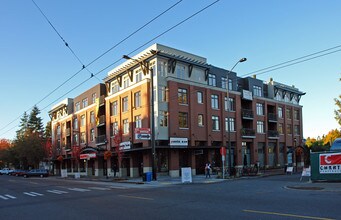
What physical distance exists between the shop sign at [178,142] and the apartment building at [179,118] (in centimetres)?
12

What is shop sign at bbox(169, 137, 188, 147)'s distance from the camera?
40.6 m

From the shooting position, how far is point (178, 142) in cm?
4134

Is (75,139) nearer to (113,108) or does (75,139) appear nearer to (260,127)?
(113,108)

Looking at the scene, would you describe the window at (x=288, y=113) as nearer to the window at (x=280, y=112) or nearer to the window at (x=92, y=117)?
the window at (x=280, y=112)

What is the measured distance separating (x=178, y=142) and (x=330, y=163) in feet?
66.6

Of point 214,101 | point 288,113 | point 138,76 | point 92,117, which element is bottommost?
point 92,117

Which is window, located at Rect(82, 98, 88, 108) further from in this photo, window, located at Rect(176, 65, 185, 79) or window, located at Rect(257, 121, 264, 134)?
window, located at Rect(257, 121, 264, 134)

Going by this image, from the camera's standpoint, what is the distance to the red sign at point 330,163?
75.8ft

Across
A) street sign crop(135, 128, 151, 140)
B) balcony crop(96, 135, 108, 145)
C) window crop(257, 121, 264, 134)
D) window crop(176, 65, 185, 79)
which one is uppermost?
window crop(176, 65, 185, 79)

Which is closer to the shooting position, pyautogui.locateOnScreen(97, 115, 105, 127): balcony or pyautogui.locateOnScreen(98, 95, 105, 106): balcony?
pyautogui.locateOnScreen(97, 115, 105, 127): balcony

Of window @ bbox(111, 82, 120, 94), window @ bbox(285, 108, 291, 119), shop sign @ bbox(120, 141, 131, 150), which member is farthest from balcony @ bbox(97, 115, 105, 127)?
window @ bbox(285, 108, 291, 119)

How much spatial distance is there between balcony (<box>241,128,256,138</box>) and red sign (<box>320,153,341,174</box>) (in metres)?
27.3

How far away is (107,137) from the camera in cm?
5194

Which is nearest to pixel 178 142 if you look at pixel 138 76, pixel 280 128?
pixel 138 76
